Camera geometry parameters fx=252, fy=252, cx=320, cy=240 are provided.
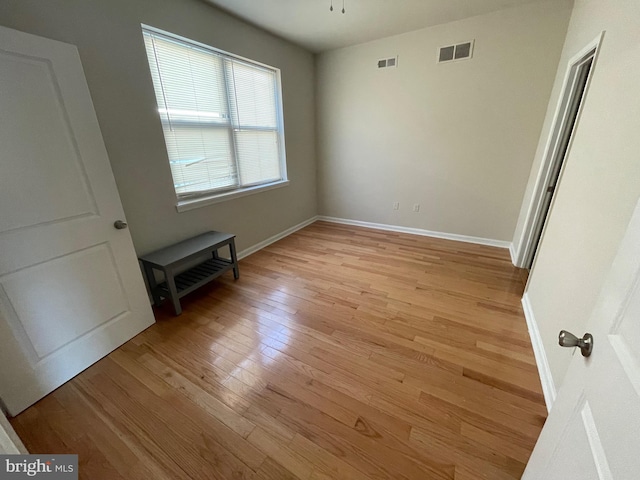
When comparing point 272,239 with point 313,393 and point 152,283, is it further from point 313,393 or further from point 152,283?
point 313,393

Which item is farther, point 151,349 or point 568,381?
point 151,349

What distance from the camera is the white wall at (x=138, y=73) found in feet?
5.23

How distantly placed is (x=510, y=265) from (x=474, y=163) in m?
1.34

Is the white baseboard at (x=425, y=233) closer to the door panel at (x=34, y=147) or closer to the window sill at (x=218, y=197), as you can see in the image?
the window sill at (x=218, y=197)

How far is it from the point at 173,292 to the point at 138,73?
1.75m

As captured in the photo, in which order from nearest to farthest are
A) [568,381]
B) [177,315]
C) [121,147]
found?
[568,381] → [121,147] → [177,315]

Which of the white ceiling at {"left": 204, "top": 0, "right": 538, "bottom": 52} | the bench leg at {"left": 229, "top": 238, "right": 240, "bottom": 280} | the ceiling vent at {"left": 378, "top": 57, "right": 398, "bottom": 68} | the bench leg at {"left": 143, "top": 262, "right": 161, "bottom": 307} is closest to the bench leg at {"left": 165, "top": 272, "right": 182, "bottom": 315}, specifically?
the bench leg at {"left": 143, "top": 262, "right": 161, "bottom": 307}

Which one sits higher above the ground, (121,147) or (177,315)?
(121,147)

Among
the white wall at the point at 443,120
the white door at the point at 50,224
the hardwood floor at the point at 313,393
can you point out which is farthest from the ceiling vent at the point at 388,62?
the white door at the point at 50,224

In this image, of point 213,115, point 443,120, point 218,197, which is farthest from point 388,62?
point 218,197

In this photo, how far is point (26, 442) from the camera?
124 centimetres

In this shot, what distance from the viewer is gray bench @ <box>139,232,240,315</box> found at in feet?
6.74

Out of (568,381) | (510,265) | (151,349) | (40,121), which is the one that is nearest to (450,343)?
(568,381)

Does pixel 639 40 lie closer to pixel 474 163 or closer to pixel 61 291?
pixel 474 163
